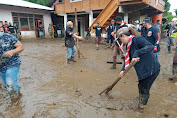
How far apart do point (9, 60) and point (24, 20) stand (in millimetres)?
14058

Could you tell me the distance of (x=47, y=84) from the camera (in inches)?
145

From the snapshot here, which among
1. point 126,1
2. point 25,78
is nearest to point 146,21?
point 25,78

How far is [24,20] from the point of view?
48.0ft

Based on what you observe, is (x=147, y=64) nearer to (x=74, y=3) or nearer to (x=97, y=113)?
(x=97, y=113)

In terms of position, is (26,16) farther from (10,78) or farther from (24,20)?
(10,78)

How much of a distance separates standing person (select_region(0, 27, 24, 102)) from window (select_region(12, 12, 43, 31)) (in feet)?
43.3

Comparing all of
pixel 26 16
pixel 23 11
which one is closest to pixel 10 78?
pixel 23 11

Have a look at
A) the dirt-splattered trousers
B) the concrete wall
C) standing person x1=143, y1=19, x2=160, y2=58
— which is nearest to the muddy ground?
the dirt-splattered trousers

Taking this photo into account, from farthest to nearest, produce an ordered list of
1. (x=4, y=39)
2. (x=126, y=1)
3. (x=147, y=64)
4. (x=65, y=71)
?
(x=126, y=1)
(x=65, y=71)
(x=4, y=39)
(x=147, y=64)

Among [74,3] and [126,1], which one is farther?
[74,3]

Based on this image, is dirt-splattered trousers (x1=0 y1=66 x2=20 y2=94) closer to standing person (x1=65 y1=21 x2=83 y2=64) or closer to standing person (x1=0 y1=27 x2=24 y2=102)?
standing person (x1=0 y1=27 x2=24 y2=102)

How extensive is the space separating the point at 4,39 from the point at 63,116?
178cm

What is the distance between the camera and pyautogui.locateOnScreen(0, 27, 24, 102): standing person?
7.79 ft

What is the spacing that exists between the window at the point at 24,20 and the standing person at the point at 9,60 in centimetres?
1319
